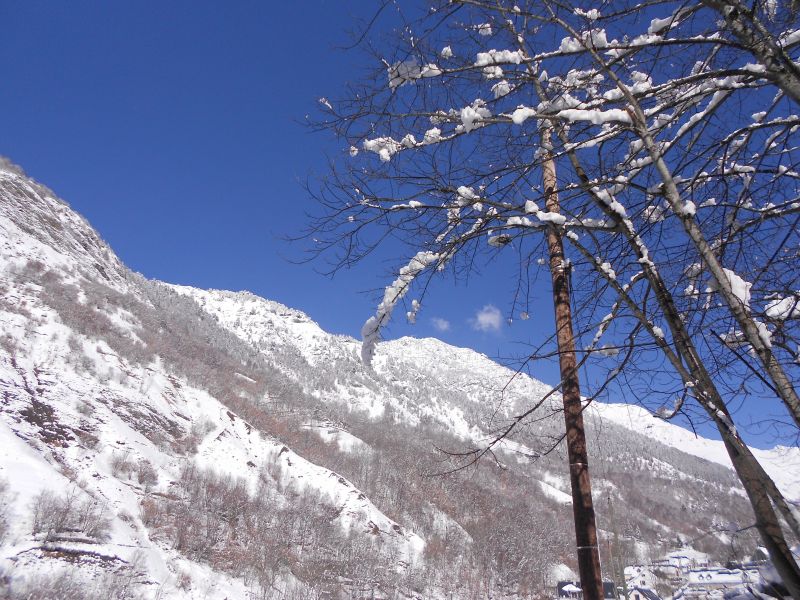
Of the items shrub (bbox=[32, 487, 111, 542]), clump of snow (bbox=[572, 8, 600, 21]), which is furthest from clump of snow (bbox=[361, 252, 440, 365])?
shrub (bbox=[32, 487, 111, 542])

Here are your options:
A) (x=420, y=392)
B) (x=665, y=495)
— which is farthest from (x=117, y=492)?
(x=665, y=495)

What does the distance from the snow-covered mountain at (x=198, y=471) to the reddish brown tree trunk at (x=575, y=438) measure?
0.15m

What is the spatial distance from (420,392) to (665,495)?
66337 millimetres

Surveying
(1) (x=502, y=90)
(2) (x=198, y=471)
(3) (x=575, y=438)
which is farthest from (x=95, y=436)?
(1) (x=502, y=90)

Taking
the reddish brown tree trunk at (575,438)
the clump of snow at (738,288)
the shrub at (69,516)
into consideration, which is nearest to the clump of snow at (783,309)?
the clump of snow at (738,288)

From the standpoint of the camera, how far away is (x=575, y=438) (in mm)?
3664

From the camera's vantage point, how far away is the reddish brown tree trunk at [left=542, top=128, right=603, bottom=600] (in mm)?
3430

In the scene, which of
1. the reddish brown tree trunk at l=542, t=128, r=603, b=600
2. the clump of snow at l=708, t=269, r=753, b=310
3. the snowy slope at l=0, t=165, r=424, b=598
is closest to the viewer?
the clump of snow at l=708, t=269, r=753, b=310

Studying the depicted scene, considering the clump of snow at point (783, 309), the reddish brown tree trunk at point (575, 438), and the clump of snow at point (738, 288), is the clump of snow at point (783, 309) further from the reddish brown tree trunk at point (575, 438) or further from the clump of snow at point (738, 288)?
the reddish brown tree trunk at point (575, 438)

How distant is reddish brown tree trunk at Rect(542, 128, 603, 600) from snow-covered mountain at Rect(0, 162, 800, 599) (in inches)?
5.7

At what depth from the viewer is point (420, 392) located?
131 m

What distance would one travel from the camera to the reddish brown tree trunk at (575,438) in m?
3.43

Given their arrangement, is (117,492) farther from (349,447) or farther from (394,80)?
(349,447)

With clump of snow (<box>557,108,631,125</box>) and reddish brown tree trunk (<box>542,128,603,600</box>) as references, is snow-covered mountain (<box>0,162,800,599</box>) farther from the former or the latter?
clump of snow (<box>557,108,631,125</box>)
